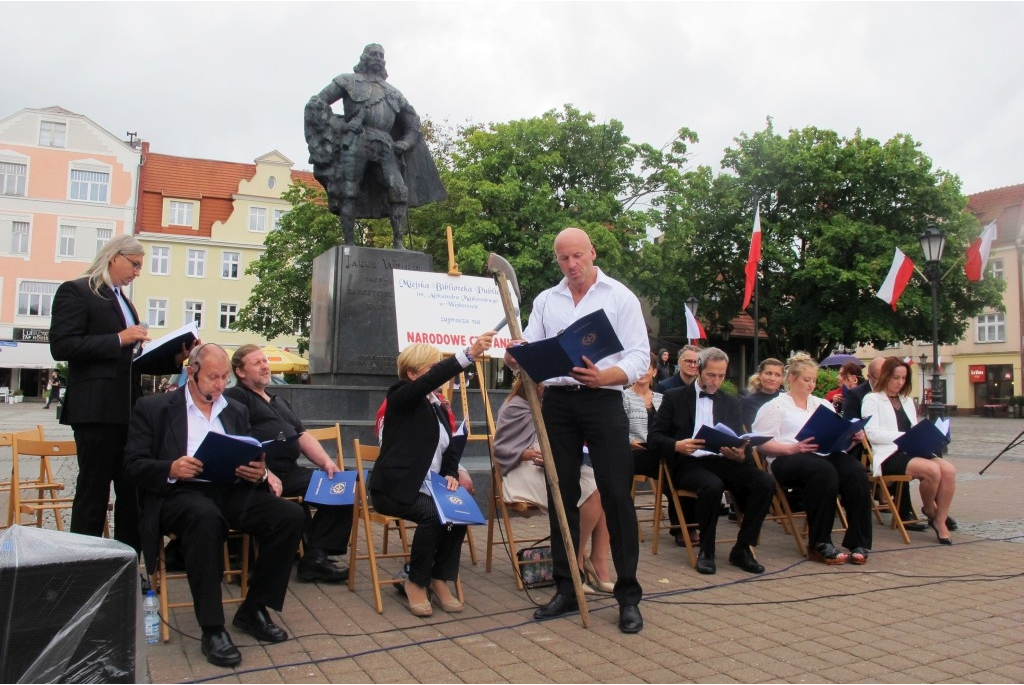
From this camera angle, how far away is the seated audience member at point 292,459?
4906 millimetres

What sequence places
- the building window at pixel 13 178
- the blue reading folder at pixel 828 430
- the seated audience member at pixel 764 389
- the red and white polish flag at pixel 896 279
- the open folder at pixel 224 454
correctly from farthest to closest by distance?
the building window at pixel 13 178, the red and white polish flag at pixel 896 279, the seated audience member at pixel 764 389, the blue reading folder at pixel 828 430, the open folder at pixel 224 454

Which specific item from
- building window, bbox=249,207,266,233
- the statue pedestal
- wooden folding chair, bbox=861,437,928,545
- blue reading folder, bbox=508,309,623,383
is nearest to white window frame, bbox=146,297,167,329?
building window, bbox=249,207,266,233

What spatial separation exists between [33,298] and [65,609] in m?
47.2

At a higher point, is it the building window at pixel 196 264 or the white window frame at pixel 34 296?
the building window at pixel 196 264

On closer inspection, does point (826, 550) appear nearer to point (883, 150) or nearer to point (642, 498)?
point (642, 498)

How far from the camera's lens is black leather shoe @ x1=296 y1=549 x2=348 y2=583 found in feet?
16.3

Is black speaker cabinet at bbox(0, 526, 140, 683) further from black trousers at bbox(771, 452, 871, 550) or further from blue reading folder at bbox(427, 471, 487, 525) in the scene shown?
black trousers at bbox(771, 452, 871, 550)

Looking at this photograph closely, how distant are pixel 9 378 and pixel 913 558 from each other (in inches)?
1876

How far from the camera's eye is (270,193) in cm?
4841

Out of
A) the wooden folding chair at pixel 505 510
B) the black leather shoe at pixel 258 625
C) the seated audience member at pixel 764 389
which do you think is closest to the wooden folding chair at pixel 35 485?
the black leather shoe at pixel 258 625

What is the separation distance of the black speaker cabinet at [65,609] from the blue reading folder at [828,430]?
4.37m

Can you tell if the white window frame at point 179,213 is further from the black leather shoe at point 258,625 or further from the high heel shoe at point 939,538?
the black leather shoe at point 258,625

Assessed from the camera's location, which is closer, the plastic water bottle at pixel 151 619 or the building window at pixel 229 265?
the plastic water bottle at pixel 151 619

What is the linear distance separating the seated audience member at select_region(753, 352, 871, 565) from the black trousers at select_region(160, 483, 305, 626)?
3537mm
